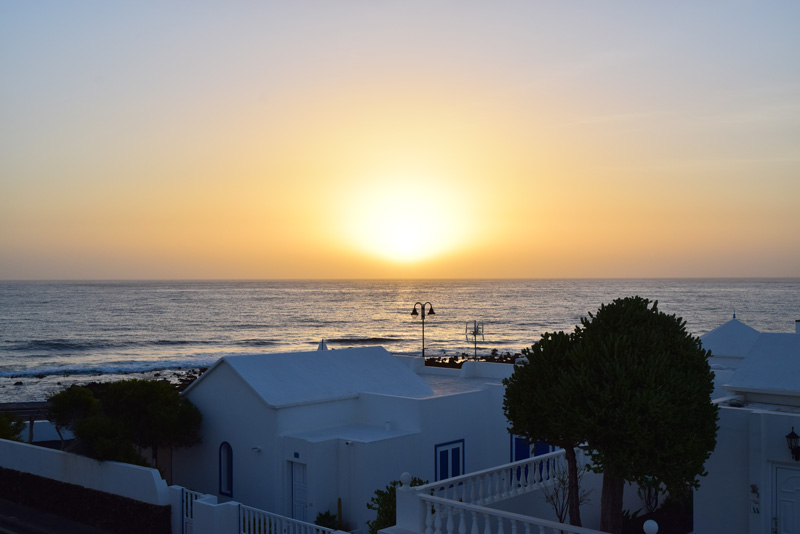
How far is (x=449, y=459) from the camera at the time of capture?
19.4 m

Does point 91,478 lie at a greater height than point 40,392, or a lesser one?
greater

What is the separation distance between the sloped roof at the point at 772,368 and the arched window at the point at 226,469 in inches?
479

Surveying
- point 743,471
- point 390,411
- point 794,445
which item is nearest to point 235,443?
point 390,411

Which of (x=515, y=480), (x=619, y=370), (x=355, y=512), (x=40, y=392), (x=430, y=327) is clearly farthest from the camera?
(x=430, y=327)

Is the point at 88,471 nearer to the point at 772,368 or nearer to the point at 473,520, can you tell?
the point at 473,520

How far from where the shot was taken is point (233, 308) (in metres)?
142

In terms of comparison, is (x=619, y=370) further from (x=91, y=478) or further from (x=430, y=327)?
(x=430, y=327)

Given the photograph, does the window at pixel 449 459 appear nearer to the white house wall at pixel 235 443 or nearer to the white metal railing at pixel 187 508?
the white house wall at pixel 235 443

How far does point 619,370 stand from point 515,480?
16.2 ft

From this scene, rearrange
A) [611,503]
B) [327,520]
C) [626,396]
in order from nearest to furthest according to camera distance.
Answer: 1. [626,396]
2. [611,503]
3. [327,520]

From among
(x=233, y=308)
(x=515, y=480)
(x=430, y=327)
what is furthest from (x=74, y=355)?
(x=515, y=480)

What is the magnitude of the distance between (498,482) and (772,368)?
5743 mm

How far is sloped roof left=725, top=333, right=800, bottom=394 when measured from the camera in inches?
548

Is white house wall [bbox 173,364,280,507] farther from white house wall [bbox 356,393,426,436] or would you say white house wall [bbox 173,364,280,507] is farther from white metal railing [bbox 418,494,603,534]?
white metal railing [bbox 418,494,603,534]
